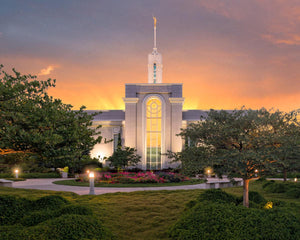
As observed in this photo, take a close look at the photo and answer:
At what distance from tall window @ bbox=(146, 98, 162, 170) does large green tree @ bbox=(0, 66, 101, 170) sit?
29790 millimetres

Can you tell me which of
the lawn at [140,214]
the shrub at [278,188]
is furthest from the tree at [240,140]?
the shrub at [278,188]

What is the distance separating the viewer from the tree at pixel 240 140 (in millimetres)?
9251

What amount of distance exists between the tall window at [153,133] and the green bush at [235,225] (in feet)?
99.6

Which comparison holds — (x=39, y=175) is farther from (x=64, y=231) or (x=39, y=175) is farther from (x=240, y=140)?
(x=240, y=140)

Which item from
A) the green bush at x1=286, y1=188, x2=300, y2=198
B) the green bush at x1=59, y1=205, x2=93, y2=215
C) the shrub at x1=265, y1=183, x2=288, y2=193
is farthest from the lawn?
the shrub at x1=265, y1=183, x2=288, y2=193

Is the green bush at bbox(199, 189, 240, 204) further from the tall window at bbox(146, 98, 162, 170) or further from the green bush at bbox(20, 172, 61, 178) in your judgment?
the tall window at bbox(146, 98, 162, 170)

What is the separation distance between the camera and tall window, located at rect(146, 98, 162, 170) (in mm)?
38938

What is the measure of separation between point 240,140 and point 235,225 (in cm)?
319

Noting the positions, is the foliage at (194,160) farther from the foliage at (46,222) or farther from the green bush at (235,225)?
the foliage at (46,222)

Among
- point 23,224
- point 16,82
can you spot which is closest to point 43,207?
point 23,224

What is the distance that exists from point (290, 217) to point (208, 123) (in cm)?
419

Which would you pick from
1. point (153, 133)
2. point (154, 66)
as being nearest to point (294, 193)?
point (153, 133)

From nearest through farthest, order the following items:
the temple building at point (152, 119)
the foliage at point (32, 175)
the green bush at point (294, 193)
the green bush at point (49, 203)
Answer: the green bush at point (49, 203), the green bush at point (294, 193), the foliage at point (32, 175), the temple building at point (152, 119)

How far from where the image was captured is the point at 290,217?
27.2 ft
